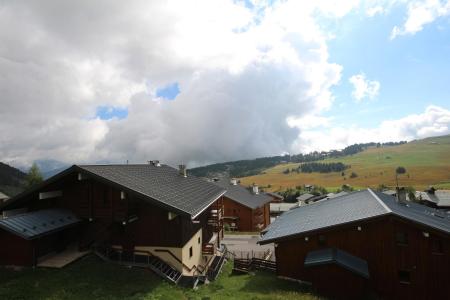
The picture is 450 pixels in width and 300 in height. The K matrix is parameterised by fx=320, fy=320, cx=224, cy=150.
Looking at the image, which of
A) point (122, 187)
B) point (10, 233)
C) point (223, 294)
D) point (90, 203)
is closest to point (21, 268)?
point (10, 233)

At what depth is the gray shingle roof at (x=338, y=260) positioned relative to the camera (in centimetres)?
2081

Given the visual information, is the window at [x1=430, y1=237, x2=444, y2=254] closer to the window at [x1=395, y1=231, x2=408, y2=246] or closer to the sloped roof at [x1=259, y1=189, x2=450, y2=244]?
the sloped roof at [x1=259, y1=189, x2=450, y2=244]

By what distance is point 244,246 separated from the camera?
42781 mm

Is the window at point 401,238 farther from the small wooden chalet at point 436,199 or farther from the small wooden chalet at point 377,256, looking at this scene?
the small wooden chalet at point 436,199

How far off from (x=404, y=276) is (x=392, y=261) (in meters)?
1.35

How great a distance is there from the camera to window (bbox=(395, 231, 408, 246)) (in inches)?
869

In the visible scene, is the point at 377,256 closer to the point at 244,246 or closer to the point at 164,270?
the point at 164,270

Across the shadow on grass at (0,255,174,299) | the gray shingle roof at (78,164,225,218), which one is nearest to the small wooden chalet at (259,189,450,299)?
the gray shingle roof at (78,164,225,218)

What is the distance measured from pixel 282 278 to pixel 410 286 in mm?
8718

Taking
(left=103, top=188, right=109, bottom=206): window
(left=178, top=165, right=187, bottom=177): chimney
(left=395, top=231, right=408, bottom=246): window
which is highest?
(left=178, top=165, right=187, bottom=177): chimney

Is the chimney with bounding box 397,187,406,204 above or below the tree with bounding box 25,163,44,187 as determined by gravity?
below

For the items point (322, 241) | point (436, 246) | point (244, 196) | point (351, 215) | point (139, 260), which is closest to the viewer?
point (139, 260)

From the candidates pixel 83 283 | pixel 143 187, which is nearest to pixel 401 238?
pixel 143 187

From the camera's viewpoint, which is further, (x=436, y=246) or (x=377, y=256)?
(x=377, y=256)
